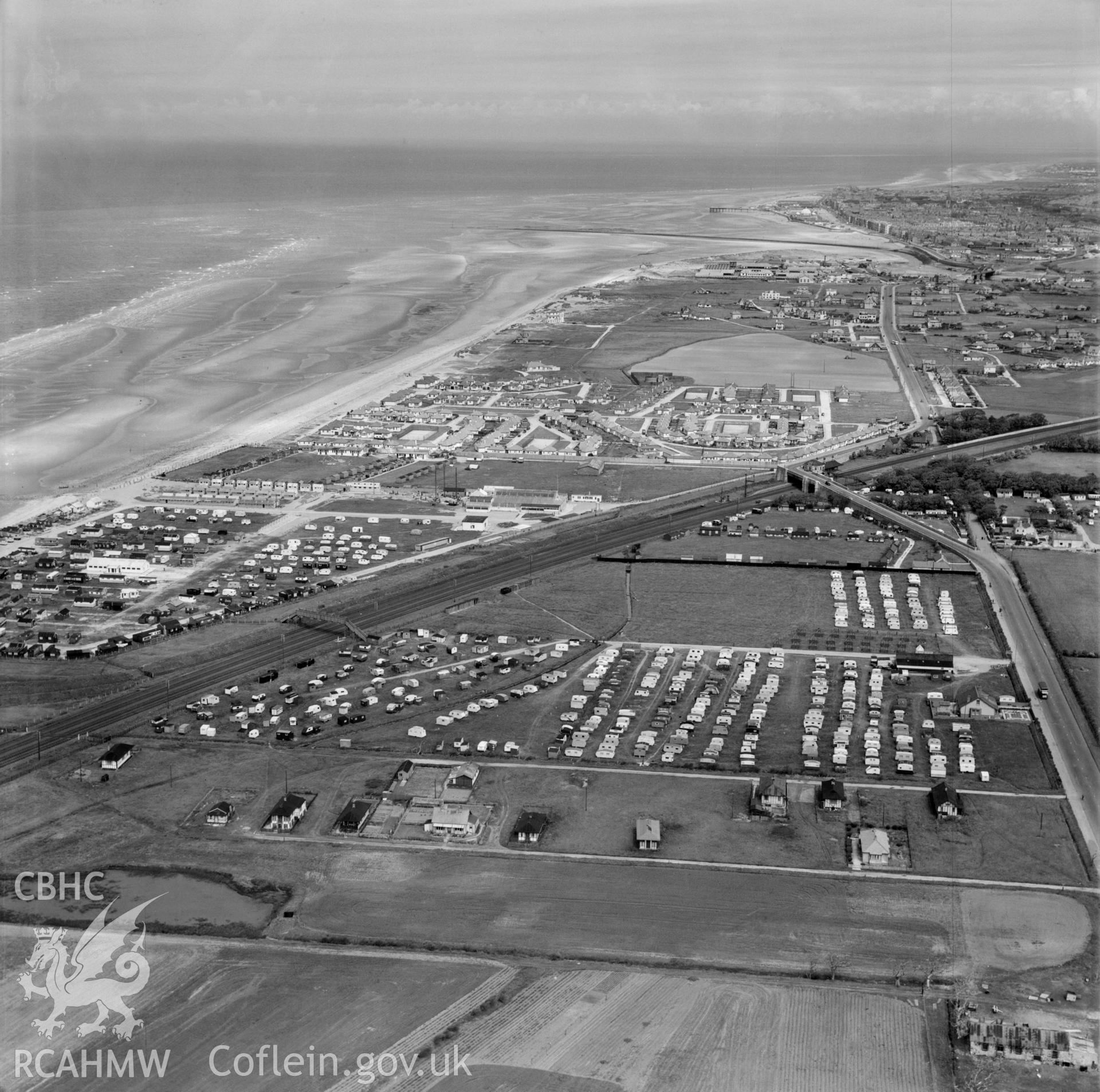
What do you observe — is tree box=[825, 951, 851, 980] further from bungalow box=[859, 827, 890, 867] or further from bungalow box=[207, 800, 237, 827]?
bungalow box=[207, 800, 237, 827]

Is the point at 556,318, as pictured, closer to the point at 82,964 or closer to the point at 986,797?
the point at 986,797

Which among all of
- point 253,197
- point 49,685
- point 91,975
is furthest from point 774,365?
point 253,197

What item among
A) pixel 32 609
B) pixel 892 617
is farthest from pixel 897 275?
pixel 32 609

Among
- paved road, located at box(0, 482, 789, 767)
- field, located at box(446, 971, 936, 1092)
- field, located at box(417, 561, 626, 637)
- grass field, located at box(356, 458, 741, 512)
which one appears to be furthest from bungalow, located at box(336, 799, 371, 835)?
grass field, located at box(356, 458, 741, 512)

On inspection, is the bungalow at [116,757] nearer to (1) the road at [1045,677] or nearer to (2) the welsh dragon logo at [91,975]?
(2) the welsh dragon logo at [91,975]

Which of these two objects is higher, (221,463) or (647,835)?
(221,463)

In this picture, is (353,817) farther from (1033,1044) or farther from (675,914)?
(1033,1044)

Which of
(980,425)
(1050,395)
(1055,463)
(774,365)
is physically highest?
(774,365)

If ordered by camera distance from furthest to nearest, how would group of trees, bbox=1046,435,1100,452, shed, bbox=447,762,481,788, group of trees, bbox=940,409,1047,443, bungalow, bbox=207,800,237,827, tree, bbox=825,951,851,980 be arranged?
group of trees, bbox=940,409,1047,443 → group of trees, bbox=1046,435,1100,452 → shed, bbox=447,762,481,788 → bungalow, bbox=207,800,237,827 → tree, bbox=825,951,851,980
